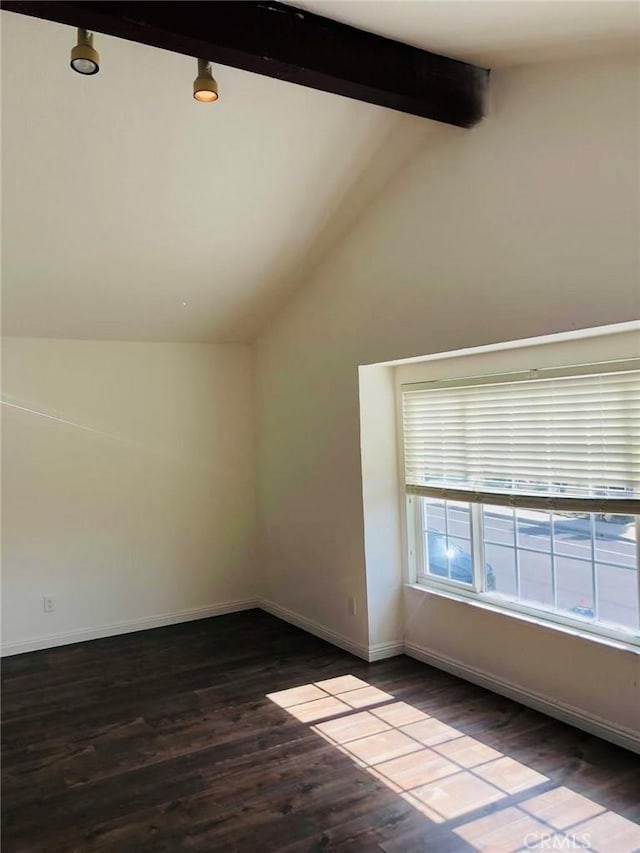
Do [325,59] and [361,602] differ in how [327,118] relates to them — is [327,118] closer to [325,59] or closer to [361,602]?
[325,59]

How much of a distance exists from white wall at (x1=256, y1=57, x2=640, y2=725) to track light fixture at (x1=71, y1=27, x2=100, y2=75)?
5.93 feet

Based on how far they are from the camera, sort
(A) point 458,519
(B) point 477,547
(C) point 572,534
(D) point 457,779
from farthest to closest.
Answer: (A) point 458,519, (B) point 477,547, (C) point 572,534, (D) point 457,779

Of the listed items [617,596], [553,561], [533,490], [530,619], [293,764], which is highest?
[533,490]

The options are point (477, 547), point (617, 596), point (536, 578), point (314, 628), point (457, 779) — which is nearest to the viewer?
point (457, 779)

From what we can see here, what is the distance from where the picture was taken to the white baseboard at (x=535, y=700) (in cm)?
290

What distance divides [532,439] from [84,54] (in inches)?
105

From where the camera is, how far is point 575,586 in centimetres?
320

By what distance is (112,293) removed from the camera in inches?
170

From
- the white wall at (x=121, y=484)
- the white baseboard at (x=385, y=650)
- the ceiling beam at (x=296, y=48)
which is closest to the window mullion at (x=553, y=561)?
the white baseboard at (x=385, y=650)

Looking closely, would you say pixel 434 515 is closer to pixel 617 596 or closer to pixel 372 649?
pixel 372 649

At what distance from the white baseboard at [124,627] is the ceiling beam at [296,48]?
3984 millimetres

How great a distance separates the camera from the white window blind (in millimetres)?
2922

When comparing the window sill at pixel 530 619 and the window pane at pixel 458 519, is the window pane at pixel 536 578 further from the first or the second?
the window pane at pixel 458 519

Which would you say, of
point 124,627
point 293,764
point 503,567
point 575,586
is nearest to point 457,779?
point 293,764
